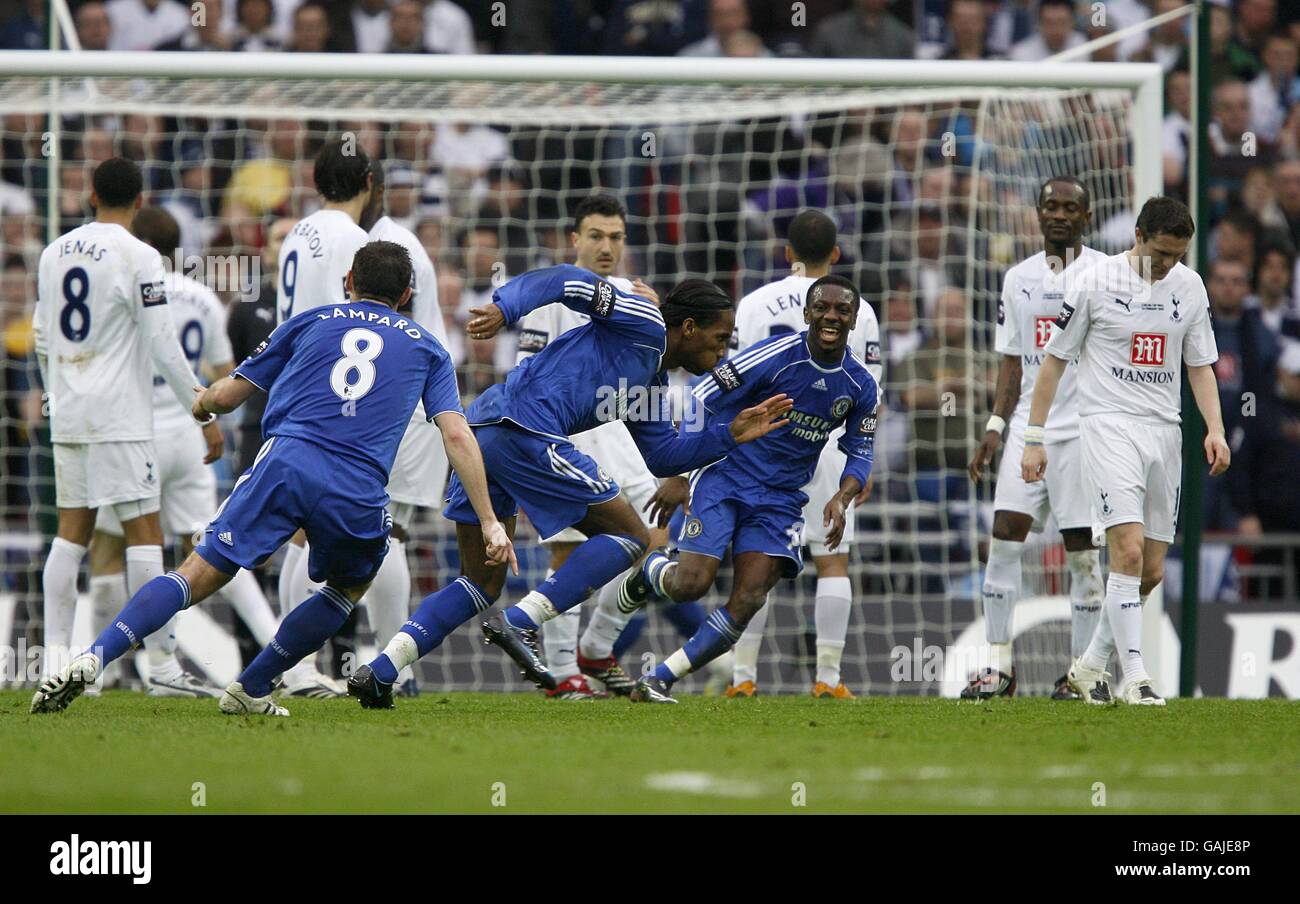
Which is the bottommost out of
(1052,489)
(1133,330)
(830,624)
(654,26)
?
(830,624)

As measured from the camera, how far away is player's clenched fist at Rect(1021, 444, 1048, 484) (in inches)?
Result: 316

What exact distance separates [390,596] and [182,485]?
5.28ft

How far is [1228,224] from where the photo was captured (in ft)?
45.6

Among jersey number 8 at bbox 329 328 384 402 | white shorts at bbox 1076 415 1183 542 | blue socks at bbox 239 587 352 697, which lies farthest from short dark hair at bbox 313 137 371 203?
white shorts at bbox 1076 415 1183 542

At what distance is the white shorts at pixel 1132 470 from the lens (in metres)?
7.89

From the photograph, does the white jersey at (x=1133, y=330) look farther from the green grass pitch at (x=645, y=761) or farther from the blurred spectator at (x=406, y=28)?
the blurred spectator at (x=406, y=28)

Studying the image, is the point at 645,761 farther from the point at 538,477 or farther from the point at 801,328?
the point at 801,328

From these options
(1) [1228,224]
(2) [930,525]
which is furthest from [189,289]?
(1) [1228,224]

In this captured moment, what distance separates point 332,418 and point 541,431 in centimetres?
104

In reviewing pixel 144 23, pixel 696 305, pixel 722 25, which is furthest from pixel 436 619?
pixel 144 23

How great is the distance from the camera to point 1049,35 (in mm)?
14930

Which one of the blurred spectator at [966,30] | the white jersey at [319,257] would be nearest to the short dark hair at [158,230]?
the white jersey at [319,257]

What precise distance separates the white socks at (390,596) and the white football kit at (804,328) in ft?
7.00

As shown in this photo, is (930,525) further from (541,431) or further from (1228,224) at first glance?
(541,431)
